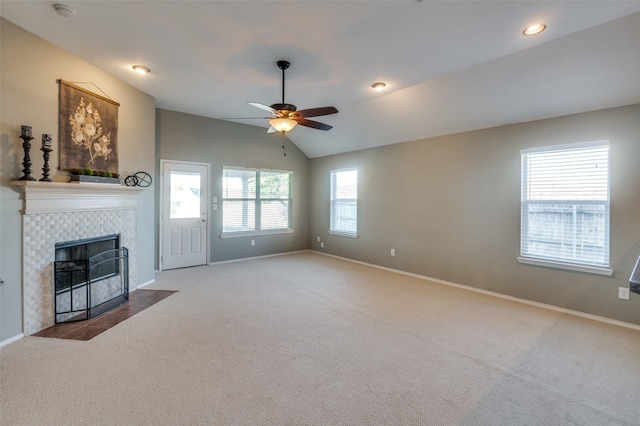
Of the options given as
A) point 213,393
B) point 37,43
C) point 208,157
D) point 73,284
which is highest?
point 37,43

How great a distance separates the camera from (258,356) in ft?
8.50

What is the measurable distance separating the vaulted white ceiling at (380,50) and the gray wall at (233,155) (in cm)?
102

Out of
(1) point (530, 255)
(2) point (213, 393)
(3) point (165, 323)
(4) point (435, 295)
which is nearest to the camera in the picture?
(2) point (213, 393)

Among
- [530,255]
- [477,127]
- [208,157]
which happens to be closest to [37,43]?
[208,157]

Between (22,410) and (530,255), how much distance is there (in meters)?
5.34

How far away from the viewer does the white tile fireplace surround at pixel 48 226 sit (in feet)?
9.58

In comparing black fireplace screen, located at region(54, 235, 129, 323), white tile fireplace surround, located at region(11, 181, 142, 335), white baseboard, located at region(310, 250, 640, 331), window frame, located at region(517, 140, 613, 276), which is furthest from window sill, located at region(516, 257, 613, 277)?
white tile fireplace surround, located at region(11, 181, 142, 335)

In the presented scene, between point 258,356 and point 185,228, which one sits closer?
point 258,356

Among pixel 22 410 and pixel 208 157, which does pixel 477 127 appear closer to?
pixel 208 157

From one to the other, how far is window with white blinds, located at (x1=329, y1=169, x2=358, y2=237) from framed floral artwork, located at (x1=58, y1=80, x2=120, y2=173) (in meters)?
4.43

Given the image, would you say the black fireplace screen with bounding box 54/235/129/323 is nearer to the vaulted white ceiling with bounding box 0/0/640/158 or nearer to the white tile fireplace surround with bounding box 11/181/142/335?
the white tile fireplace surround with bounding box 11/181/142/335

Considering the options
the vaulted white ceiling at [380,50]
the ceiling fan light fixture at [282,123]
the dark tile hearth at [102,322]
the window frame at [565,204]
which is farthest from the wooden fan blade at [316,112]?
the dark tile hearth at [102,322]

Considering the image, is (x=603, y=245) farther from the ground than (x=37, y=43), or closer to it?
closer to it

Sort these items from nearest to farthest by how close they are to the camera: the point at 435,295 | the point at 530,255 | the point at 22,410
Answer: the point at 22,410 → the point at 530,255 → the point at 435,295
